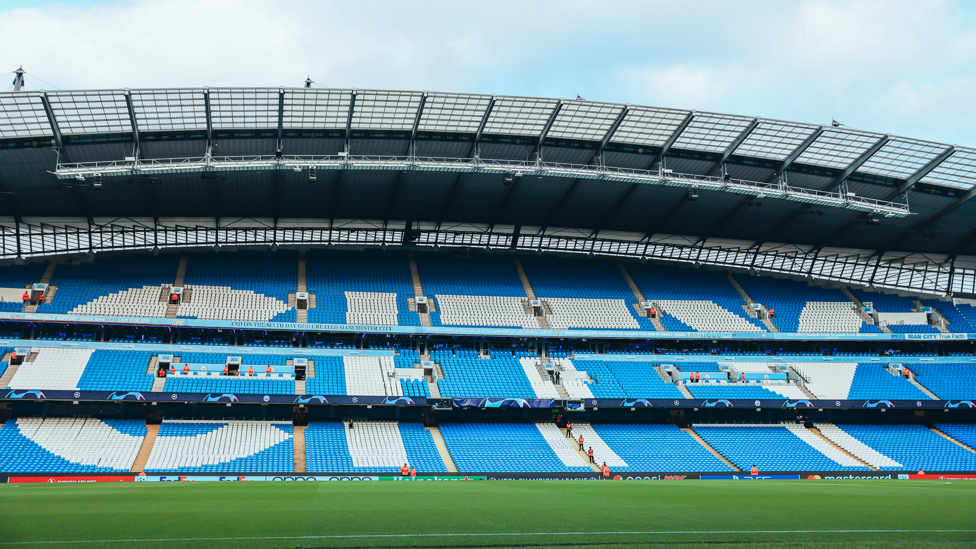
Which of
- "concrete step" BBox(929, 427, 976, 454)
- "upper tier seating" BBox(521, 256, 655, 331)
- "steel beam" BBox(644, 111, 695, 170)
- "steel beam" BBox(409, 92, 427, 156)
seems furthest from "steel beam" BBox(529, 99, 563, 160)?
"concrete step" BBox(929, 427, 976, 454)

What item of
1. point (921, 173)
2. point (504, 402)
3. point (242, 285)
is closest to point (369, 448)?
point (504, 402)

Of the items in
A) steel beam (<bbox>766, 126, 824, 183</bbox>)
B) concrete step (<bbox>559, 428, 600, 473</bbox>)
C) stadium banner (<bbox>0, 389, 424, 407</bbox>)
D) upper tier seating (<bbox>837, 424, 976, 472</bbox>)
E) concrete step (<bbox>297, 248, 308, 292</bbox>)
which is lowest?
upper tier seating (<bbox>837, 424, 976, 472</bbox>)

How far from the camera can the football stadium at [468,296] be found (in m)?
35.7

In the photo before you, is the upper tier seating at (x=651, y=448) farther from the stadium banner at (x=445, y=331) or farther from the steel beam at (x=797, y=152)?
the steel beam at (x=797, y=152)

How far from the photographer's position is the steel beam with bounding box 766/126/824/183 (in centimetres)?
3962

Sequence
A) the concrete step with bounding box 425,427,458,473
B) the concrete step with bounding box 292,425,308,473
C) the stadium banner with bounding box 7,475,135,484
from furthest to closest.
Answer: the concrete step with bounding box 425,427,458,473 → the concrete step with bounding box 292,425,308,473 → the stadium banner with bounding box 7,475,135,484

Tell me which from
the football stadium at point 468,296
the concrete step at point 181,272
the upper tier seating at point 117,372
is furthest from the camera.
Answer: the concrete step at point 181,272

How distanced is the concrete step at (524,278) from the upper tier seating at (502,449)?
12836mm

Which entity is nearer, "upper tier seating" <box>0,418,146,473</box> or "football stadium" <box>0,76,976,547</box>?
"upper tier seating" <box>0,418,146,473</box>

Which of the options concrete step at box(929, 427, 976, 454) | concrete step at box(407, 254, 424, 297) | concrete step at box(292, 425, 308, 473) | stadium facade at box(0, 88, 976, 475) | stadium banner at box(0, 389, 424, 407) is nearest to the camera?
concrete step at box(292, 425, 308, 473)

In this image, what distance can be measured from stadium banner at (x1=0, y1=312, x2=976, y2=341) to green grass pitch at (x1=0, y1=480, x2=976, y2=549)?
82.0 feet

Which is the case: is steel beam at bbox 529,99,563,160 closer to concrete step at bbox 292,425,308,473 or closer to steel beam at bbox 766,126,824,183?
steel beam at bbox 766,126,824,183

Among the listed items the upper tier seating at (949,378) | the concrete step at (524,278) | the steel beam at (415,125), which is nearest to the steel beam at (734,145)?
the concrete step at (524,278)

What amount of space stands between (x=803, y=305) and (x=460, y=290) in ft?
103
